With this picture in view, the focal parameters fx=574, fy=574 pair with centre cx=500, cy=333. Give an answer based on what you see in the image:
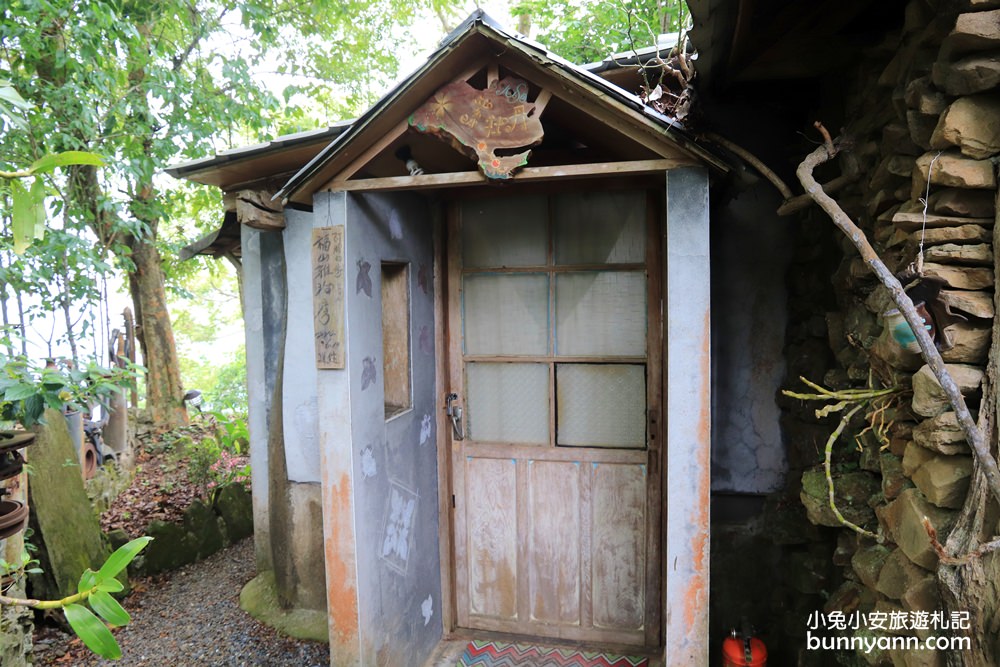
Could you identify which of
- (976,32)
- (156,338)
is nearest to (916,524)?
(976,32)

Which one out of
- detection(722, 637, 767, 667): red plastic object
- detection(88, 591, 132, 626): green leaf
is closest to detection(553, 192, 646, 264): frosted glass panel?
detection(722, 637, 767, 667): red plastic object

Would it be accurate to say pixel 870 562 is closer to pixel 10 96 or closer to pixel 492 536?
pixel 492 536

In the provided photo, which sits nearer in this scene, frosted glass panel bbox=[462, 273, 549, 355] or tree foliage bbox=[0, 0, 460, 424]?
frosted glass panel bbox=[462, 273, 549, 355]

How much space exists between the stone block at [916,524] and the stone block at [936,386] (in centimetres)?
32

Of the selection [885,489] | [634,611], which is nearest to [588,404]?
[634,611]

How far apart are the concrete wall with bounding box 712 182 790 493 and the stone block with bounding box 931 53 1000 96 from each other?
159 cm

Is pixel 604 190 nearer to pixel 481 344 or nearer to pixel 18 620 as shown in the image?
pixel 481 344

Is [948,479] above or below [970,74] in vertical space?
below

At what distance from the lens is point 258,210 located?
12.0 feet

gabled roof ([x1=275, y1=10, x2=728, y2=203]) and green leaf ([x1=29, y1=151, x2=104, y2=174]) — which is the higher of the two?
gabled roof ([x1=275, y1=10, x2=728, y2=203])

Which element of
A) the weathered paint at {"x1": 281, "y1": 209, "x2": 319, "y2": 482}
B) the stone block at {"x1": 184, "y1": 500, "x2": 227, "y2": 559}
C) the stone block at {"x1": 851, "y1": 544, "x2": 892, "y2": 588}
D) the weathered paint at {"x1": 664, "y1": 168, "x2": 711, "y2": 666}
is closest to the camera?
A: the stone block at {"x1": 851, "y1": 544, "x2": 892, "y2": 588}

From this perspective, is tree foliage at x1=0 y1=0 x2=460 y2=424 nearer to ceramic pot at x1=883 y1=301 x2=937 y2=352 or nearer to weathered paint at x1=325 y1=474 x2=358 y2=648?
weathered paint at x1=325 y1=474 x2=358 y2=648

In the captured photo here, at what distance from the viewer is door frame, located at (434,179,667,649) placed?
336 cm

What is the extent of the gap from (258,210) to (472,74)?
1803mm
